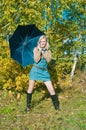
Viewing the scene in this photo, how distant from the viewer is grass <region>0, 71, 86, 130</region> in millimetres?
6875

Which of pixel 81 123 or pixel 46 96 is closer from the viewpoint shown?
pixel 81 123

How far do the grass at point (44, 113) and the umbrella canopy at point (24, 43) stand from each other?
3.49 ft

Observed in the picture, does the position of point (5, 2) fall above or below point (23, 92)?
above

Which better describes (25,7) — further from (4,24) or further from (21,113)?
(21,113)

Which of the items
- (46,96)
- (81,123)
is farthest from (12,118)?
(46,96)

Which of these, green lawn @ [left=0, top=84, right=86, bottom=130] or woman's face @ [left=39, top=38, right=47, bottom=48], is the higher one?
woman's face @ [left=39, top=38, right=47, bottom=48]

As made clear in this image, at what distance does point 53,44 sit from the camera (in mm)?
9547

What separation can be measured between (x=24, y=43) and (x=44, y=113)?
5.60ft

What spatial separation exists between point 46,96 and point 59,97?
33cm

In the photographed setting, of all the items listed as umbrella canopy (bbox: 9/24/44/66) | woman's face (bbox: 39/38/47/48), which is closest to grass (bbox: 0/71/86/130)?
umbrella canopy (bbox: 9/24/44/66)

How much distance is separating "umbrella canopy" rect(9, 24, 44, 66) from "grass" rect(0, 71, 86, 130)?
3.49 feet

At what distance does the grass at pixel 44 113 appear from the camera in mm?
6875

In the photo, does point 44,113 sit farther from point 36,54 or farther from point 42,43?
point 42,43

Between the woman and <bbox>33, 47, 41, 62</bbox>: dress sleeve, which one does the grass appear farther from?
<bbox>33, 47, 41, 62</bbox>: dress sleeve
